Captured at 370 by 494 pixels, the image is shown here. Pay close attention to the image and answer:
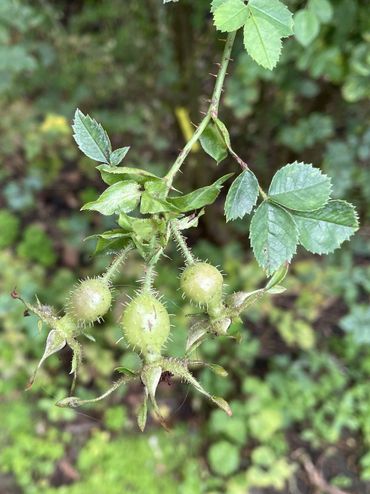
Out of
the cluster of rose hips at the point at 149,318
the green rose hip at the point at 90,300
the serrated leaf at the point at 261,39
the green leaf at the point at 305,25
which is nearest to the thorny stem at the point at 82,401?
the cluster of rose hips at the point at 149,318

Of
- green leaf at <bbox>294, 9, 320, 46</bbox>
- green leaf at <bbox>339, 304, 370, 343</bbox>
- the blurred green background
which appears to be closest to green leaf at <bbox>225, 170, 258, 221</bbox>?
green leaf at <bbox>294, 9, 320, 46</bbox>

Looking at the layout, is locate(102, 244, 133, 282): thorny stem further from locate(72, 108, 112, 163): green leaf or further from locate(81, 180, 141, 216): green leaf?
locate(72, 108, 112, 163): green leaf

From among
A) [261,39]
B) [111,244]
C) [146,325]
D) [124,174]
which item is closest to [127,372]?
[146,325]

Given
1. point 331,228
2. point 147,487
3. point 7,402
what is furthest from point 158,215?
point 7,402

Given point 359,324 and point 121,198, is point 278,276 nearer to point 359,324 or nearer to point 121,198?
point 121,198

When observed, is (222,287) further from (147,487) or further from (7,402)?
(7,402)

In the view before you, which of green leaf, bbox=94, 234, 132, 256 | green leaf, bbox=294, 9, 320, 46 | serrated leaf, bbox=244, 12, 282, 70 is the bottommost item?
green leaf, bbox=94, 234, 132, 256

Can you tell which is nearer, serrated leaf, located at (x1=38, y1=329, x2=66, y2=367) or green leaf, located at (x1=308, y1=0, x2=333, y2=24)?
serrated leaf, located at (x1=38, y1=329, x2=66, y2=367)
